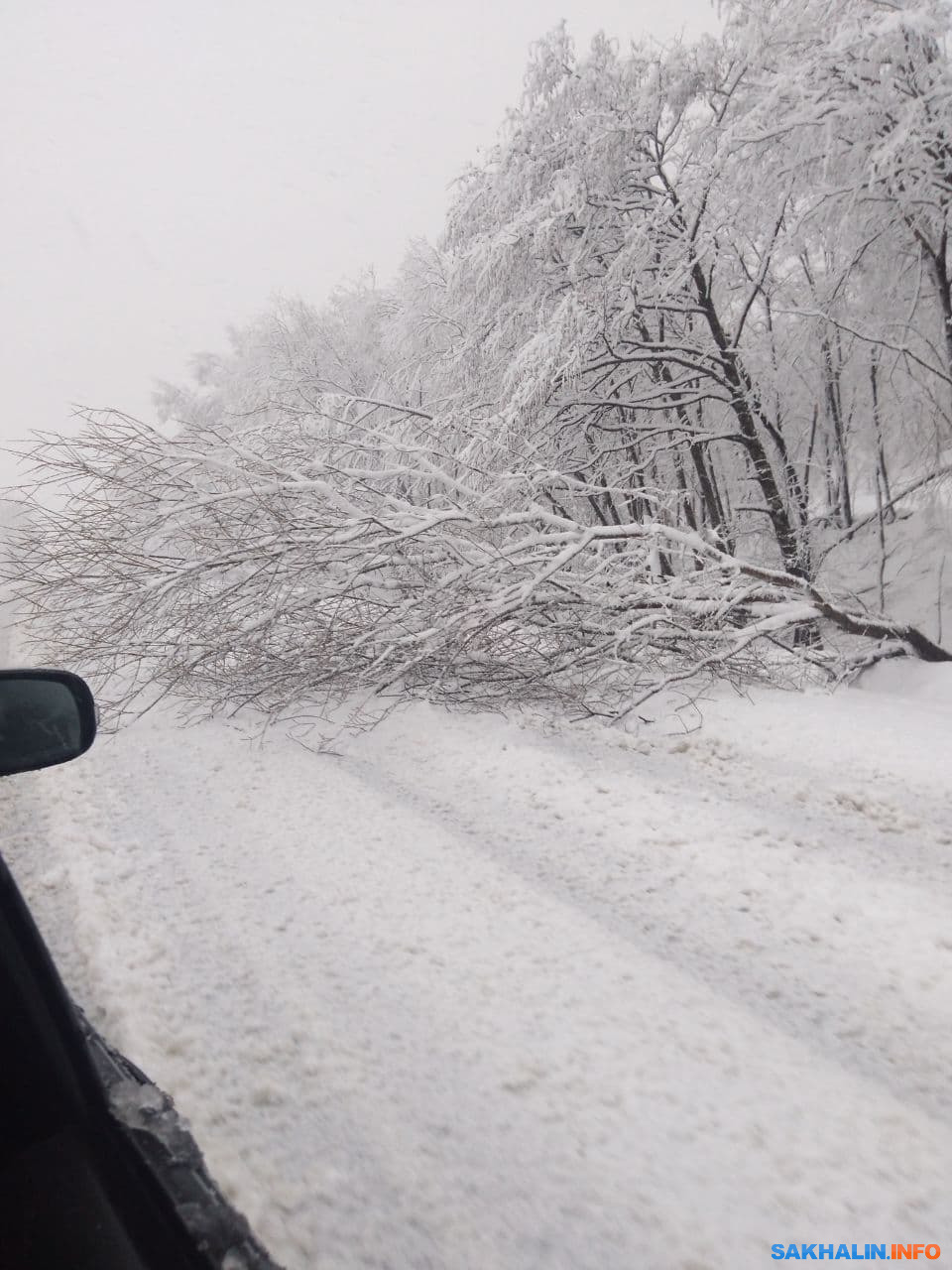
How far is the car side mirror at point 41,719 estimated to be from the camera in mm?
1324

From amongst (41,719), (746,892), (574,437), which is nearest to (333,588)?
(746,892)

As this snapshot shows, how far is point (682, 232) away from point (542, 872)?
778cm

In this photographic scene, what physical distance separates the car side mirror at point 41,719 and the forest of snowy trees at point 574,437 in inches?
150

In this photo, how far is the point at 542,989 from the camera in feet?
7.49

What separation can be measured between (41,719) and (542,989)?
1709 millimetres

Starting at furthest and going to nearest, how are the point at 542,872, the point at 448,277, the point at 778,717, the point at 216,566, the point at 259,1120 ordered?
the point at 448,277
the point at 216,566
the point at 778,717
the point at 542,872
the point at 259,1120

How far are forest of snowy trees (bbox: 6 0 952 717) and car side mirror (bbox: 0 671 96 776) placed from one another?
382 cm

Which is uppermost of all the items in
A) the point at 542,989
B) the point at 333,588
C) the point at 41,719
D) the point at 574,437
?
the point at 41,719

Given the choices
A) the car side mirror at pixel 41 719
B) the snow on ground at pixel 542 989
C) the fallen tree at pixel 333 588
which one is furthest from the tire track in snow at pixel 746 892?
the car side mirror at pixel 41 719

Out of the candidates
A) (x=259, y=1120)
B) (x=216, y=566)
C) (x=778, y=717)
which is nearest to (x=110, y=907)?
(x=259, y=1120)

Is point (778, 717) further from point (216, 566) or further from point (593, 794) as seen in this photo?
point (216, 566)

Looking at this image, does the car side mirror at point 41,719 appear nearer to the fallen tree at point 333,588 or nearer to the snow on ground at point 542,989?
the snow on ground at point 542,989

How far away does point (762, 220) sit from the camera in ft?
25.2

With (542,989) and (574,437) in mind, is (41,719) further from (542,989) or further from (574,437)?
(574,437)
